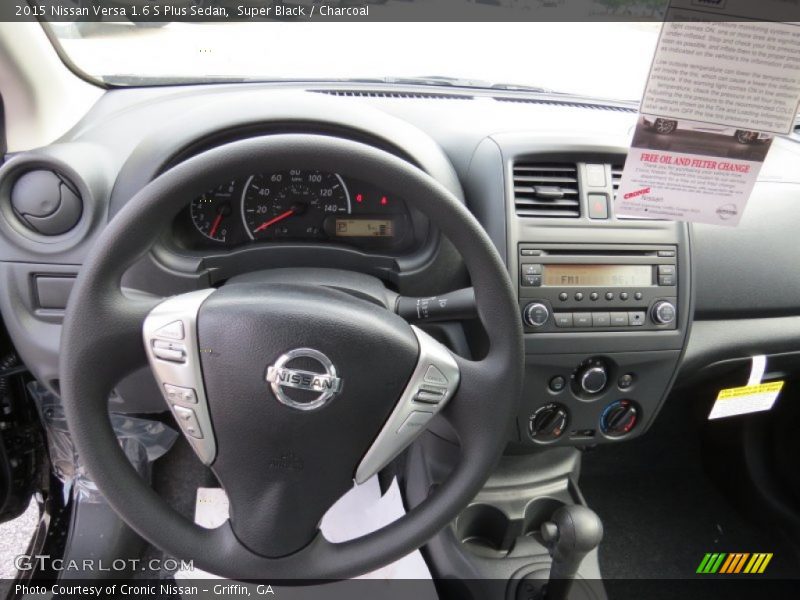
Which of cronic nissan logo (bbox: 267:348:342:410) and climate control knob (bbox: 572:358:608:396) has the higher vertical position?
cronic nissan logo (bbox: 267:348:342:410)

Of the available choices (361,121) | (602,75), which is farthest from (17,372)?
(602,75)

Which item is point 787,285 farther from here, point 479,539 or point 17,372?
point 17,372

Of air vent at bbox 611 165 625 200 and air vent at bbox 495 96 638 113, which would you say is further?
air vent at bbox 495 96 638 113

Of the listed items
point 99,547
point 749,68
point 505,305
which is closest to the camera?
point 749,68

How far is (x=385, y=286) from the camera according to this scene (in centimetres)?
115

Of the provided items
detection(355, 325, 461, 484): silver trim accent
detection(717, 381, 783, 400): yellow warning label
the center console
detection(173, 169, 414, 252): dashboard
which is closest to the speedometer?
detection(173, 169, 414, 252): dashboard

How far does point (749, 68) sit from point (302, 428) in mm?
731

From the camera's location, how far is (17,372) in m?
1.38

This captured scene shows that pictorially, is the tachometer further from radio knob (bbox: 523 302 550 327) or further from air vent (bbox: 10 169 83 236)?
radio knob (bbox: 523 302 550 327)

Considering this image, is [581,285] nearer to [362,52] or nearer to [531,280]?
[531,280]

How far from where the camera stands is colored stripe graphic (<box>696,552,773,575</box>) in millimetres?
1921

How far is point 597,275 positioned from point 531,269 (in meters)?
0.14

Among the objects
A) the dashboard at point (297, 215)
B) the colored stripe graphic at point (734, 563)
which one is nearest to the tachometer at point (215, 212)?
the dashboard at point (297, 215)

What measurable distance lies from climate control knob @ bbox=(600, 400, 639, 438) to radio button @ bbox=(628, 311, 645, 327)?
0.59 ft
